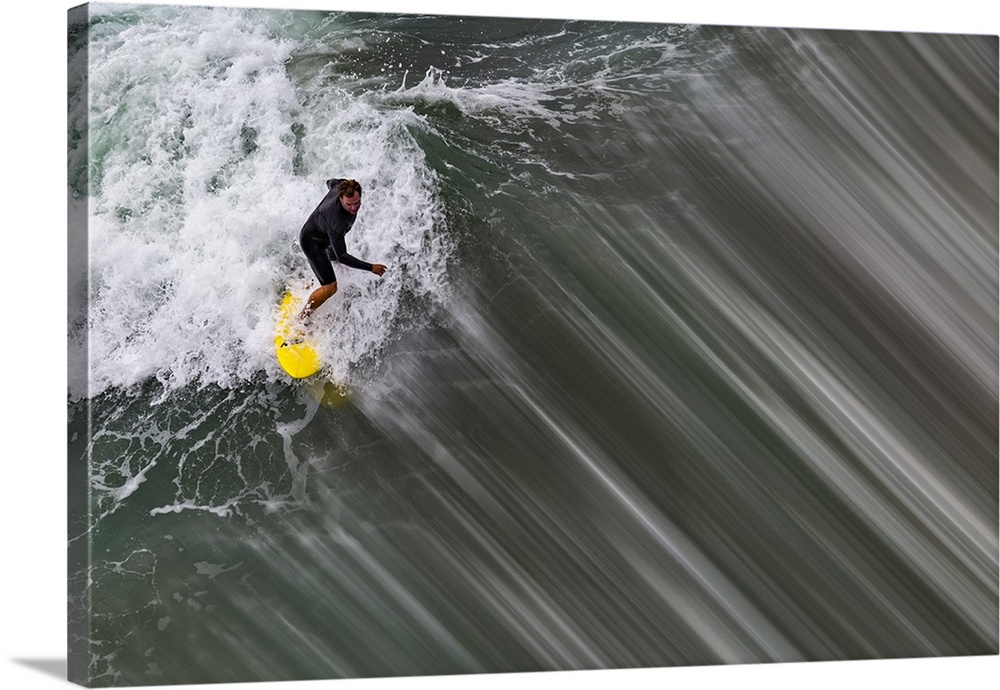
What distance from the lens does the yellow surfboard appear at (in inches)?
239

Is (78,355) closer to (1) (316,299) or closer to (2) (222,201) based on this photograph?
(2) (222,201)

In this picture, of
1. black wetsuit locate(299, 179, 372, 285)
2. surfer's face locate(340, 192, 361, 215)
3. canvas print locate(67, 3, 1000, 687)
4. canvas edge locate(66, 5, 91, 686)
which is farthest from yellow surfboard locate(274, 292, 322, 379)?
canvas edge locate(66, 5, 91, 686)

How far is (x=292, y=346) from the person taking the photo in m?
6.08

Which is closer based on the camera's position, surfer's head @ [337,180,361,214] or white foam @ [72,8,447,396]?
white foam @ [72,8,447,396]

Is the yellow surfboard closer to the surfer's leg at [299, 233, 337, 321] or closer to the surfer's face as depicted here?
the surfer's leg at [299, 233, 337, 321]

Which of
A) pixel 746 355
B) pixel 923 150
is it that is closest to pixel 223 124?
pixel 746 355

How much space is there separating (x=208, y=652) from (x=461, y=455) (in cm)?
126

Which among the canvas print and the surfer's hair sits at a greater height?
the surfer's hair

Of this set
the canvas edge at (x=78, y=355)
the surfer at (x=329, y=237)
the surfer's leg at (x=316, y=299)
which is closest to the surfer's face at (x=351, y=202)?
the surfer at (x=329, y=237)

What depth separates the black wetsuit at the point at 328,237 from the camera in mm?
6105

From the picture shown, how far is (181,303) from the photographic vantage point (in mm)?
6012

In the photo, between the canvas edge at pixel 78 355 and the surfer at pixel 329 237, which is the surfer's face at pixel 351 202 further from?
the canvas edge at pixel 78 355

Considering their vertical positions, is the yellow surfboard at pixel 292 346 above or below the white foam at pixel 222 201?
below

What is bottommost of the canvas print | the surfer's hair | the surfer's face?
the canvas print
